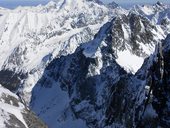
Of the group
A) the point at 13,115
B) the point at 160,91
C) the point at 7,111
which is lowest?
the point at 13,115

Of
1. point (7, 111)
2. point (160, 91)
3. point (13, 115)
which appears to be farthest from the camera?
point (160, 91)

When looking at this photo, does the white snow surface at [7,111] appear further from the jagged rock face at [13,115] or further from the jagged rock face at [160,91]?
the jagged rock face at [160,91]

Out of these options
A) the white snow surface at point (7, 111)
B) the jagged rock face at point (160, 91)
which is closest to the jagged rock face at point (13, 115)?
the white snow surface at point (7, 111)

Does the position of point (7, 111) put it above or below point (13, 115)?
above

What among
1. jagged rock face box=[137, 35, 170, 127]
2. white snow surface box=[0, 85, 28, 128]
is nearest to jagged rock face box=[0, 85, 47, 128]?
white snow surface box=[0, 85, 28, 128]

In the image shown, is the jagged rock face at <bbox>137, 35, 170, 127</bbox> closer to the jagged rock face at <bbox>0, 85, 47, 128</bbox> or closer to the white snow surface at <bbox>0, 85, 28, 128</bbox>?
the jagged rock face at <bbox>0, 85, 47, 128</bbox>

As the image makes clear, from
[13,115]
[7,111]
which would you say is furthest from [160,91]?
[7,111]

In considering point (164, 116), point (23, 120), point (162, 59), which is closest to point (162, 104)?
point (164, 116)

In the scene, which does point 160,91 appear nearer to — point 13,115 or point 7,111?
point 13,115

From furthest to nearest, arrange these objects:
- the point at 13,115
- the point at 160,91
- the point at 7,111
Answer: the point at 160,91, the point at 13,115, the point at 7,111
